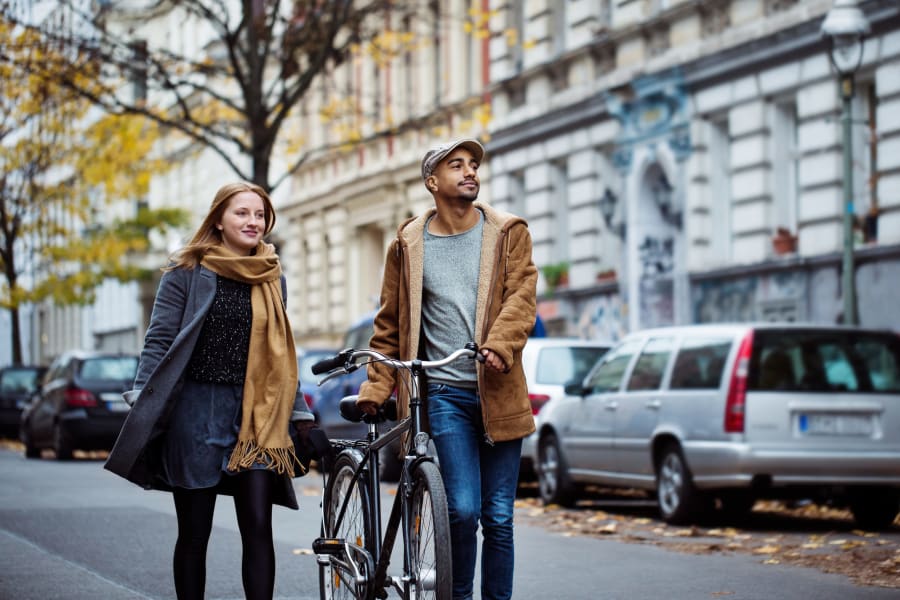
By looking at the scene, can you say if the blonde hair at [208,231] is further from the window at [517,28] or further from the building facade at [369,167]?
the window at [517,28]

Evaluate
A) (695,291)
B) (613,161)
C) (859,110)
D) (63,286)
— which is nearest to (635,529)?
(859,110)

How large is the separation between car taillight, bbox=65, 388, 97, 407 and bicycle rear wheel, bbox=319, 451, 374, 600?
17403 millimetres

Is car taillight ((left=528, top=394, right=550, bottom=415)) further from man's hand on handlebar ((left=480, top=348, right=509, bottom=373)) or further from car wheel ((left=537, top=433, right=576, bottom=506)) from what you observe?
man's hand on handlebar ((left=480, top=348, right=509, bottom=373))

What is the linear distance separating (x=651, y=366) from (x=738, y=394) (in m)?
1.70

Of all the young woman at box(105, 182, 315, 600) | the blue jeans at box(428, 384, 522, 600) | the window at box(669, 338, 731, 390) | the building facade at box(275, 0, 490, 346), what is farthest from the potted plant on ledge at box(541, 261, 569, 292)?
the young woman at box(105, 182, 315, 600)

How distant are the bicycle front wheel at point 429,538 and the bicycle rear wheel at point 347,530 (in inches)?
11.0

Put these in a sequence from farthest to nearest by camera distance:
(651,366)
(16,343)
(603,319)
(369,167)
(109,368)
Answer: (16,343) → (369,167) → (603,319) → (109,368) → (651,366)

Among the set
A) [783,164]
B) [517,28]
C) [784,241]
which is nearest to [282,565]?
[784,241]

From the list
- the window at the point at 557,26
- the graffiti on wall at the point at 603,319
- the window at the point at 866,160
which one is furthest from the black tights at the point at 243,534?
the window at the point at 557,26

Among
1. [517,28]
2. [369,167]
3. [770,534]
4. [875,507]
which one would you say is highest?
[517,28]

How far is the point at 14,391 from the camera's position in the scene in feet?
110

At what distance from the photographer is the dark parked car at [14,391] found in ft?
109

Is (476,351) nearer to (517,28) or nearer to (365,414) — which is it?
(365,414)

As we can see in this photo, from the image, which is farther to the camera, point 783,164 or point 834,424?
point 783,164
